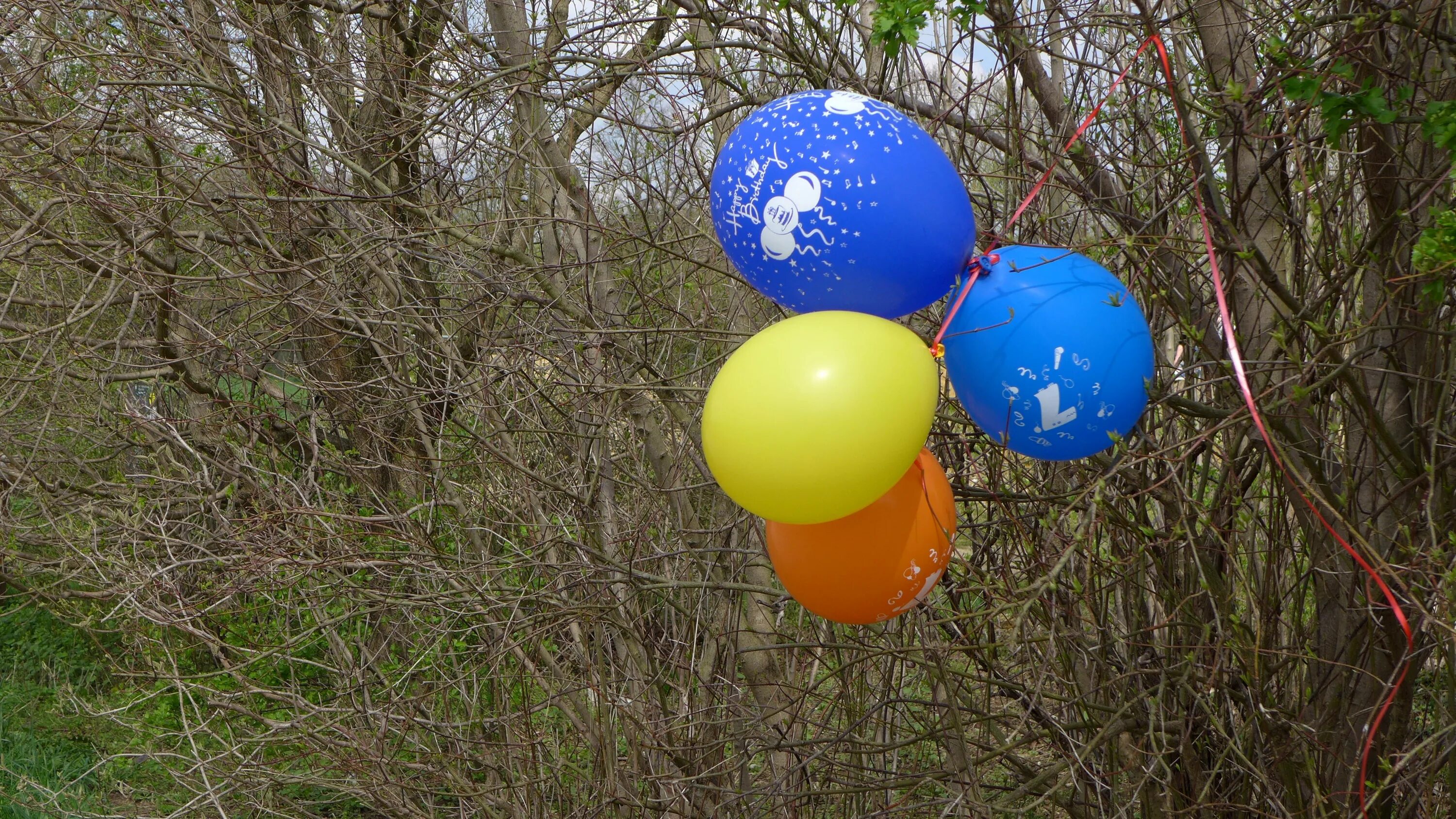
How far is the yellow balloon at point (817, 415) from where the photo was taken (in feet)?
5.99

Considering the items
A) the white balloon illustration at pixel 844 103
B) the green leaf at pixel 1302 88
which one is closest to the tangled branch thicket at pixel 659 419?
the green leaf at pixel 1302 88

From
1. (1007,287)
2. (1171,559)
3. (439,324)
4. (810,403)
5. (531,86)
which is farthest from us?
(439,324)

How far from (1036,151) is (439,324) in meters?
2.36

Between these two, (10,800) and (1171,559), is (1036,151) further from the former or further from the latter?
(10,800)

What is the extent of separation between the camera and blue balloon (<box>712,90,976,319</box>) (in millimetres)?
1958

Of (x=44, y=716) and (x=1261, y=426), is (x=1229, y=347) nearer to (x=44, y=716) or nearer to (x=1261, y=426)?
(x=1261, y=426)

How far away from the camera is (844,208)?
195 centimetres

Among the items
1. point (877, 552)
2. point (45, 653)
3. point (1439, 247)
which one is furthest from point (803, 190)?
point (45, 653)

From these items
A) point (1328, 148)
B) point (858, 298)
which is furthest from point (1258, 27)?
point (858, 298)

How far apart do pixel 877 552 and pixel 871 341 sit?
462 mm

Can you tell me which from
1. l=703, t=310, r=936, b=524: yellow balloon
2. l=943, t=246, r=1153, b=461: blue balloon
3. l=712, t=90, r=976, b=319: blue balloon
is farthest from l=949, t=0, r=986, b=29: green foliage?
l=703, t=310, r=936, b=524: yellow balloon

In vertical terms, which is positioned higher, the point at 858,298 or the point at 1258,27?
the point at 1258,27

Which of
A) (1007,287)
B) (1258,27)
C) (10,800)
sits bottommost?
(10,800)

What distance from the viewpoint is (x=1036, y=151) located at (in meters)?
3.41
